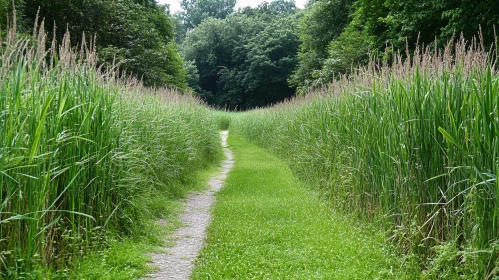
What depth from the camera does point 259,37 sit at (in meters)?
49.8

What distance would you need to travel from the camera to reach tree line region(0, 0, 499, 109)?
13.3 meters

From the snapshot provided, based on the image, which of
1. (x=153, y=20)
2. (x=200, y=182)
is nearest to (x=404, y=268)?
(x=200, y=182)

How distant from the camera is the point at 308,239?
545 centimetres

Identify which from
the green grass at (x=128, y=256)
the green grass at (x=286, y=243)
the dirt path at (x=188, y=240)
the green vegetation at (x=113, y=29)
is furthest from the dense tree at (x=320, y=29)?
the green grass at (x=128, y=256)

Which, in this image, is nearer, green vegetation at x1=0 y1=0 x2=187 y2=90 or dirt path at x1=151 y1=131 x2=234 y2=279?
dirt path at x1=151 y1=131 x2=234 y2=279

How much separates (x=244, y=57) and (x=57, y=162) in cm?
5028

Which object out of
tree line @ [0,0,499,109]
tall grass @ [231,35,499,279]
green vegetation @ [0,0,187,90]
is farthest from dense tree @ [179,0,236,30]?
tall grass @ [231,35,499,279]

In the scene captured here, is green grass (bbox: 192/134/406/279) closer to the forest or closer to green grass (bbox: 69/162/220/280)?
the forest

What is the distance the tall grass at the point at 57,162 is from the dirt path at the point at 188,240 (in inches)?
24.9

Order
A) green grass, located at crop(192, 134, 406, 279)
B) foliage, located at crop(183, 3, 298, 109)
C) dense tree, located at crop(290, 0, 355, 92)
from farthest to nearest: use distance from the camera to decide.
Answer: foliage, located at crop(183, 3, 298, 109) < dense tree, located at crop(290, 0, 355, 92) < green grass, located at crop(192, 134, 406, 279)

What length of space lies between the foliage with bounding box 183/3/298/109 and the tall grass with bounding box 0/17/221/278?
4260 cm

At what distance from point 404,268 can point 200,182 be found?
671 centimetres

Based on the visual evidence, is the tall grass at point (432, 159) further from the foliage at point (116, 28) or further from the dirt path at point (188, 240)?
the foliage at point (116, 28)

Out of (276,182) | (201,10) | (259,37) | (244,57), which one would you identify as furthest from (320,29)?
(201,10)
